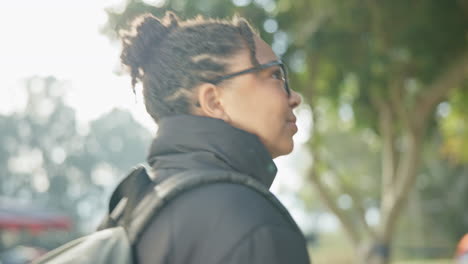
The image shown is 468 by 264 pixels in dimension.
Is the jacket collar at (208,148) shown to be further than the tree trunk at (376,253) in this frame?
No

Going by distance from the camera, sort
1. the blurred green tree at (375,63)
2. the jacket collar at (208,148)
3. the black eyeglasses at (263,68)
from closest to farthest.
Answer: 1. the jacket collar at (208,148)
2. the black eyeglasses at (263,68)
3. the blurred green tree at (375,63)

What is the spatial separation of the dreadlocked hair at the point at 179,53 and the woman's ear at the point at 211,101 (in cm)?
2

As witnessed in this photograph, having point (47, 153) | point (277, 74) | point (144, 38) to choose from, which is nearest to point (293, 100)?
point (277, 74)

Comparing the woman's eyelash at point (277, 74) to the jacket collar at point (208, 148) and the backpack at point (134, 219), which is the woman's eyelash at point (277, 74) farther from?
the backpack at point (134, 219)

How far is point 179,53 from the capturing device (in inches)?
60.1

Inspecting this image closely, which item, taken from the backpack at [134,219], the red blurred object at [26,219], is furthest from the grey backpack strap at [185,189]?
the red blurred object at [26,219]

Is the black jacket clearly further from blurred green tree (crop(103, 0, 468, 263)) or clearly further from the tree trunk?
the tree trunk

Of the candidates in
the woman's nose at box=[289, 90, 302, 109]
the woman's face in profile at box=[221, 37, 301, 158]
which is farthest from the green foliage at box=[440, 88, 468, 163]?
the woman's face in profile at box=[221, 37, 301, 158]

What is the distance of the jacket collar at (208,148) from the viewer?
1.40 metres

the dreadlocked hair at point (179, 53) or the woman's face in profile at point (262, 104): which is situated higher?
the dreadlocked hair at point (179, 53)

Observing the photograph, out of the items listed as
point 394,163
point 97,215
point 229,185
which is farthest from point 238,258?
point 97,215

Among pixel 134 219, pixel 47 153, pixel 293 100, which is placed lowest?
pixel 47 153

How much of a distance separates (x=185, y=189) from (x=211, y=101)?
1.05 feet

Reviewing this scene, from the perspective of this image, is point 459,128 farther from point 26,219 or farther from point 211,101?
point 211,101
